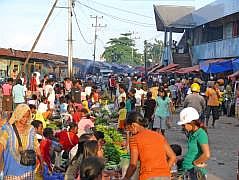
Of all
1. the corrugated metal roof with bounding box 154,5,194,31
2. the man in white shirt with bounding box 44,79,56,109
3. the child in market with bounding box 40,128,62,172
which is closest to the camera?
the child in market with bounding box 40,128,62,172

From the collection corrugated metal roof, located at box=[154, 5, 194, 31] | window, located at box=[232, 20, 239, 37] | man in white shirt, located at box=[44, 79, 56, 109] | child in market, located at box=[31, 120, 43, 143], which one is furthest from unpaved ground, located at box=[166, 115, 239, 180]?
corrugated metal roof, located at box=[154, 5, 194, 31]

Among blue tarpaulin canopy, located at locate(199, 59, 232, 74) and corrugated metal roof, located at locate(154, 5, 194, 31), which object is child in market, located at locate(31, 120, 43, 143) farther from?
corrugated metal roof, located at locate(154, 5, 194, 31)

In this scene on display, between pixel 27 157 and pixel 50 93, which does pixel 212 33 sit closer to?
pixel 50 93

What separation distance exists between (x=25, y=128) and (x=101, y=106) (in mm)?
13506

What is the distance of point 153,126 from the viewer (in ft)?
Answer: 41.0

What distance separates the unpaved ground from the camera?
31.4 feet

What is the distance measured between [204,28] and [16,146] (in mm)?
33922

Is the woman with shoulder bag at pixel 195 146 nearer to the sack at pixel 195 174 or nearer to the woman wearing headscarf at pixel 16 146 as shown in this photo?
the sack at pixel 195 174

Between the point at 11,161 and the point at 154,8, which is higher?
the point at 154,8

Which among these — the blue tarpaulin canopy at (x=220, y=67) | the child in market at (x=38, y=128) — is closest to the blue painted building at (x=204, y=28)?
the blue tarpaulin canopy at (x=220, y=67)

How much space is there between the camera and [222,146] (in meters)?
A: 13.0

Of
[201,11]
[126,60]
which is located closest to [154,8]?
[201,11]

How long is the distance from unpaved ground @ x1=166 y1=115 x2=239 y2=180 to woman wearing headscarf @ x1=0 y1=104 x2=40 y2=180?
15.1 ft

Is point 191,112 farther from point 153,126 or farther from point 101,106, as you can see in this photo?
point 101,106
